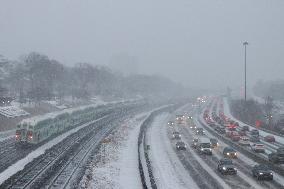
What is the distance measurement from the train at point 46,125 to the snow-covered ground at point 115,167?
8.47 metres

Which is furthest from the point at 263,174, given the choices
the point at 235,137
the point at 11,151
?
the point at 235,137

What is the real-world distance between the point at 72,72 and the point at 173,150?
134 meters

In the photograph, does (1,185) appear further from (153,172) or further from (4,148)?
(4,148)

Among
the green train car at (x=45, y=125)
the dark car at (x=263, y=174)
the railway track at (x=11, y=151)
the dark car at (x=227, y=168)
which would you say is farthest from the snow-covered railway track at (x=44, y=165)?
the dark car at (x=263, y=174)

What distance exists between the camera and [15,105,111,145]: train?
62.1 m

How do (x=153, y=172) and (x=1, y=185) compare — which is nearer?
(x=1, y=185)

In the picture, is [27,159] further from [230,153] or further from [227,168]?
[230,153]

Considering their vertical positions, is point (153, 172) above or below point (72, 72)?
below

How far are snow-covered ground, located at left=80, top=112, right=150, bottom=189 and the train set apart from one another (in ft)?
27.8

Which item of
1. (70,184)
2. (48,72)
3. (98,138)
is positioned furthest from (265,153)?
(48,72)

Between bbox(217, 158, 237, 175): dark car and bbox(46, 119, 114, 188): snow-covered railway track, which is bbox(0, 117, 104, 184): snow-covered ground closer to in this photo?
bbox(46, 119, 114, 188): snow-covered railway track

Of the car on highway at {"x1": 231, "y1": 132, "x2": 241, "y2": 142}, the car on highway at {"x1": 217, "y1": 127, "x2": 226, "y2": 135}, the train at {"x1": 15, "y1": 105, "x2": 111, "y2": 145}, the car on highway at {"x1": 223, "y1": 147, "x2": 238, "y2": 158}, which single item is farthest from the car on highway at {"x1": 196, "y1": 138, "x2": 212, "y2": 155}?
the car on highway at {"x1": 217, "y1": 127, "x2": 226, "y2": 135}

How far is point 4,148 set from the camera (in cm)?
6122

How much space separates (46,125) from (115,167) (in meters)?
21.3
